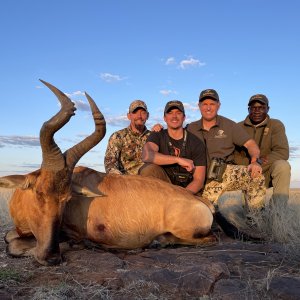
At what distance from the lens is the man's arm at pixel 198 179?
7.26m

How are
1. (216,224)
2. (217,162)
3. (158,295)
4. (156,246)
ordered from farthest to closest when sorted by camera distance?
(217,162) → (216,224) → (156,246) → (158,295)

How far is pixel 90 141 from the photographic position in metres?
5.30

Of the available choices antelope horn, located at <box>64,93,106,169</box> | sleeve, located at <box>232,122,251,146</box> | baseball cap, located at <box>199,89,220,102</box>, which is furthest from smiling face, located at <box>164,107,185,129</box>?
antelope horn, located at <box>64,93,106,169</box>

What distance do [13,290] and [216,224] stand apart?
13.4 ft

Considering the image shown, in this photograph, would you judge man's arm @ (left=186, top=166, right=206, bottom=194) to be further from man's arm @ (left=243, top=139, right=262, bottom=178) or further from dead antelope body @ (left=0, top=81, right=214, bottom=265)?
dead antelope body @ (left=0, top=81, right=214, bottom=265)

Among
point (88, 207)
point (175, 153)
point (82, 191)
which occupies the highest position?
point (175, 153)

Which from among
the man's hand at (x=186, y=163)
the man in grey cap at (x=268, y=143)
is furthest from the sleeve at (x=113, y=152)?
the man in grey cap at (x=268, y=143)

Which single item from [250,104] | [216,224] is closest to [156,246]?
[216,224]

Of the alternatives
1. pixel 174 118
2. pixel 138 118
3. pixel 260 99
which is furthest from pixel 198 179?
pixel 138 118

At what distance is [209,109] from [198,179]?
1543mm

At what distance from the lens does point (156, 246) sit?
584cm

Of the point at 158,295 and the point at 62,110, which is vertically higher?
the point at 62,110

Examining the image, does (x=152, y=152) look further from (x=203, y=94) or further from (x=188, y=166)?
(x=203, y=94)

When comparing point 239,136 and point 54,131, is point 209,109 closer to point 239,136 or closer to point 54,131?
point 239,136
